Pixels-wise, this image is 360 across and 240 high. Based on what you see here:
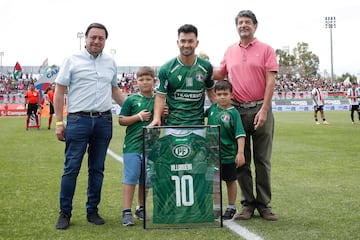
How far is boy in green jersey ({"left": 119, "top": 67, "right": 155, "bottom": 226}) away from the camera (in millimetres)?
5406

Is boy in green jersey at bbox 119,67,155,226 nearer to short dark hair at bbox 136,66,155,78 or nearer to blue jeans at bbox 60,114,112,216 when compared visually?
short dark hair at bbox 136,66,155,78

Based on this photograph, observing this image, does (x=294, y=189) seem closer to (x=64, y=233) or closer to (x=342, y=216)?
(x=342, y=216)

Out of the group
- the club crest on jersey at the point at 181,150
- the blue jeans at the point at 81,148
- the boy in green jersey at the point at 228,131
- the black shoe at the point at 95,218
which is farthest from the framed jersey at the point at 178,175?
the blue jeans at the point at 81,148

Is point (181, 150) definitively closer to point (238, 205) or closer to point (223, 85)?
point (223, 85)

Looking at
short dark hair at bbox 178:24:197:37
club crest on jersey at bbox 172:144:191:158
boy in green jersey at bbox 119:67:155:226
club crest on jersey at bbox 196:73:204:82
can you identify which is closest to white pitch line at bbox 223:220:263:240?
club crest on jersey at bbox 172:144:191:158

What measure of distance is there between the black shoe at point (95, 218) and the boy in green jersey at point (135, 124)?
0.87 ft

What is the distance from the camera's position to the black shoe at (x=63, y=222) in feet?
16.7

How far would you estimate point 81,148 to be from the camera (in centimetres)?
530

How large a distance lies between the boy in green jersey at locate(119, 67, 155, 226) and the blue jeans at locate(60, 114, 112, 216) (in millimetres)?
231

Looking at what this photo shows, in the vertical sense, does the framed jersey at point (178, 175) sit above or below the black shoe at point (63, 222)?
above

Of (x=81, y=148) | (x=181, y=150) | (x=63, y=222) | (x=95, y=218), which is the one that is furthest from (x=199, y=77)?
(x=63, y=222)

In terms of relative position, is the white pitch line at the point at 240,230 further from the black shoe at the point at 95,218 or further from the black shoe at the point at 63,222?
the black shoe at the point at 63,222

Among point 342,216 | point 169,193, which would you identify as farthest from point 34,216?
point 342,216

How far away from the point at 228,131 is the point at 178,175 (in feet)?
2.43
